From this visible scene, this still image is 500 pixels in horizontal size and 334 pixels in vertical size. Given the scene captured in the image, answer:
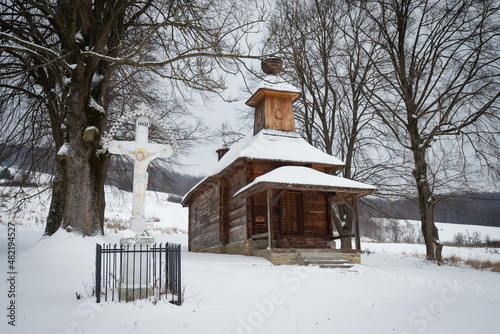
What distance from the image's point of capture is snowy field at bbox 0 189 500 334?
5.31 m

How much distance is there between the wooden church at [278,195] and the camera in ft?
43.3

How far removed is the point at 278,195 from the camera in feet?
46.6

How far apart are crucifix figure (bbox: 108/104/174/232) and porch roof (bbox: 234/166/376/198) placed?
562cm

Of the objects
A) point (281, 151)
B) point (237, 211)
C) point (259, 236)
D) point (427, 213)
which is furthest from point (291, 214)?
point (427, 213)

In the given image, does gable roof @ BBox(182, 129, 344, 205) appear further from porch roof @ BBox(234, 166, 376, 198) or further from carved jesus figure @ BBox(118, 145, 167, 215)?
carved jesus figure @ BBox(118, 145, 167, 215)

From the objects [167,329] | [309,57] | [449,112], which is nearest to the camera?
[167,329]

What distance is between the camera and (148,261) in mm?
6438

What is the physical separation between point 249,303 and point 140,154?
134 inches

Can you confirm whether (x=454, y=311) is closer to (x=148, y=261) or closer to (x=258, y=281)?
(x=258, y=281)

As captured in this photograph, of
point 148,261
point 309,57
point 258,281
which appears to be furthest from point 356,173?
point 148,261

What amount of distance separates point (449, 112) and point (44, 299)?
16693 mm

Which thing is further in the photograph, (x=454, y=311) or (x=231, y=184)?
(x=231, y=184)

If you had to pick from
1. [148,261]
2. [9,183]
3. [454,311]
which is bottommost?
[454,311]

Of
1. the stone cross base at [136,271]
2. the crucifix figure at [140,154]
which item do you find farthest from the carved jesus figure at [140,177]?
the stone cross base at [136,271]
